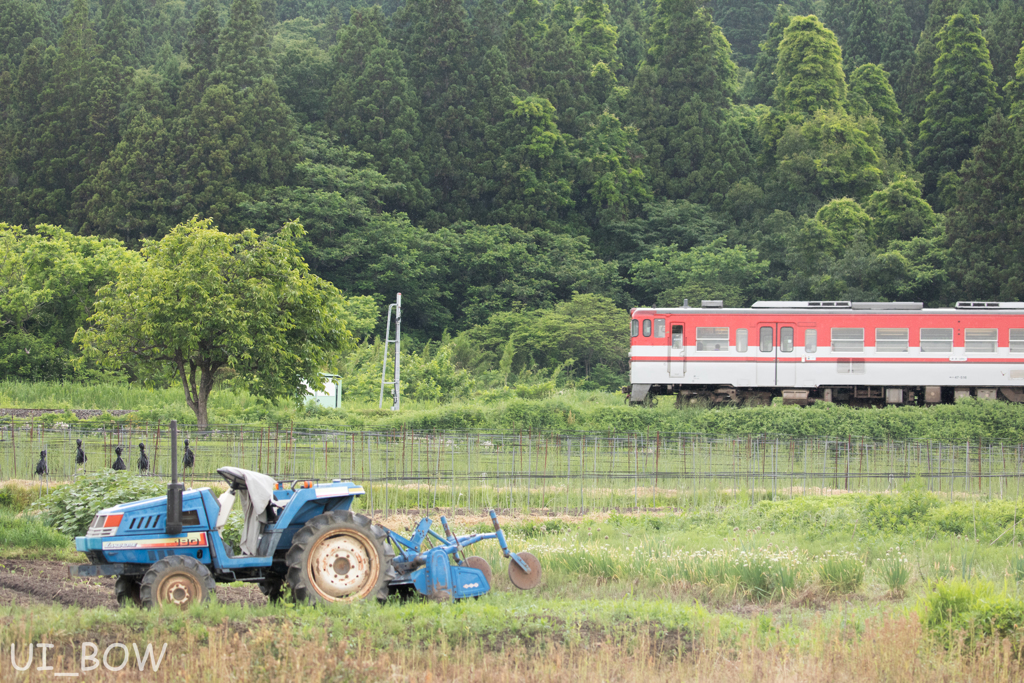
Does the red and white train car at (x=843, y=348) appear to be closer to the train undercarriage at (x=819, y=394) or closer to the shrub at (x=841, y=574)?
the train undercarriage at (x=819, y=394)

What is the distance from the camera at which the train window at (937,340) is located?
97.1 feet

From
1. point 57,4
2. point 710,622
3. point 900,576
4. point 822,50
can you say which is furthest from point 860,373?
point 57,4

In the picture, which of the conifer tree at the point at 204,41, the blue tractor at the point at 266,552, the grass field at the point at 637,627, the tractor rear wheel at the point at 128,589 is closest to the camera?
the grass field at the point at 637,627

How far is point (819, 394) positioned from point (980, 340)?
15.0 feet

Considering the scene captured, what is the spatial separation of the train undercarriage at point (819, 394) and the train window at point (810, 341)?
3.84 ft

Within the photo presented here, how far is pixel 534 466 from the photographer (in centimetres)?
2264

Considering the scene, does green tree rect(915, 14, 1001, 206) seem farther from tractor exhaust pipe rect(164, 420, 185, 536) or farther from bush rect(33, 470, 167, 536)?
tractor exhaust pipe rect(164, 420, 185, 536)

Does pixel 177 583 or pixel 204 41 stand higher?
pixel 204 41

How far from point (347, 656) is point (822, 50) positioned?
6035 centimetres

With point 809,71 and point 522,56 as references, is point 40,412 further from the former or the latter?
point 809,71

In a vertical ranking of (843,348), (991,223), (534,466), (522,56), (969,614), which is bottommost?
(969,614)

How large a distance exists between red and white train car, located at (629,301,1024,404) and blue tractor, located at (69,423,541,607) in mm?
20323

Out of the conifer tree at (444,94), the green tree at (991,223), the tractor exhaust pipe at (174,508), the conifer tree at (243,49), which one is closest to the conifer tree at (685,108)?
the conifer tree at (444,94)

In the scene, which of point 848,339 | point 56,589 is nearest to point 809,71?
point 848,339
